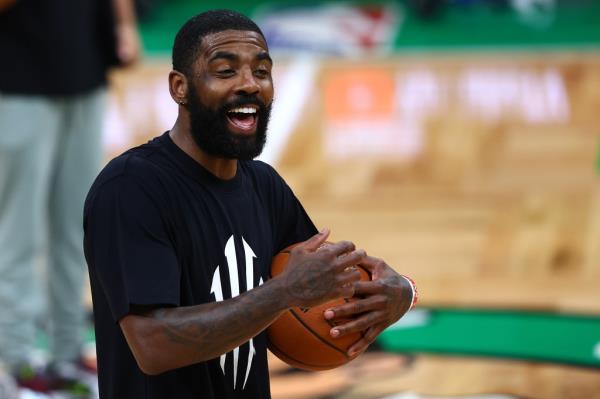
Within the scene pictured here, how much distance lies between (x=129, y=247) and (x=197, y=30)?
1.69 feet

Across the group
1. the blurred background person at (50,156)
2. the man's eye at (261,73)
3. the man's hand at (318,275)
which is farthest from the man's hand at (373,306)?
the blurred background person at (50,156)

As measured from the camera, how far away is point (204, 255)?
269 centimetres

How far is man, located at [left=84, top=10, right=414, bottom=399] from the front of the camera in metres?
2.47

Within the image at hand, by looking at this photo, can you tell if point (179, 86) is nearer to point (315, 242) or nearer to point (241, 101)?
point (241, 101)

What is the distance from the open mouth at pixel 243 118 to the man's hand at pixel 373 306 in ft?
1.29

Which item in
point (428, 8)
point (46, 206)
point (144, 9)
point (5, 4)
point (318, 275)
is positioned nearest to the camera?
point (318, 275)

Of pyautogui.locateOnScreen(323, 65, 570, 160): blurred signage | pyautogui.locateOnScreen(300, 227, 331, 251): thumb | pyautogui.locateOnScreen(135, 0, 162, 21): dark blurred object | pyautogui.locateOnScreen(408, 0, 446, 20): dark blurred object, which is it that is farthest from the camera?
pyautogui.locateOnScreen(135, 0, 162, 21): dark blurred object

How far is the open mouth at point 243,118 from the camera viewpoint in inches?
105

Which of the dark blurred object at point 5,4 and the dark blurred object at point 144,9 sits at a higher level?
the dark blurred object at point 144,9

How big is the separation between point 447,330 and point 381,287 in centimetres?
285

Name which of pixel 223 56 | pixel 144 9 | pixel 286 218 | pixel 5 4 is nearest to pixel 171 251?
pixel 223 56

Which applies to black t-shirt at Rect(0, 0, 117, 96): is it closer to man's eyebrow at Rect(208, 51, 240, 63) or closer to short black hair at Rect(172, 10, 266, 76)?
short black hair at Rect(172, 10, 266, 76)

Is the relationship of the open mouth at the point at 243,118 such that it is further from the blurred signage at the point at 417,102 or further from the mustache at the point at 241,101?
the blurred signage at the point at 417,102

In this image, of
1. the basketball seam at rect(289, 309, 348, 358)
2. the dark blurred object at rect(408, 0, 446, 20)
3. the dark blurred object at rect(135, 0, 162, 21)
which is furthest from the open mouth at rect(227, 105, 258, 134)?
the dark blurred object at rect(135, 0, 162, 21)
